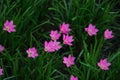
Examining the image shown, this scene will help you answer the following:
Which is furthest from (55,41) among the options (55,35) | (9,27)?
(9,27)

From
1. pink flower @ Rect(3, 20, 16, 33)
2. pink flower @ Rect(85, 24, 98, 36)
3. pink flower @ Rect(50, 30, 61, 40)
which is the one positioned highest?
pink flower @ Rect(3, 20, 16, 33)

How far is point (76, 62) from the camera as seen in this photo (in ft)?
7.55

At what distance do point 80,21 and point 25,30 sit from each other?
0.44 metres

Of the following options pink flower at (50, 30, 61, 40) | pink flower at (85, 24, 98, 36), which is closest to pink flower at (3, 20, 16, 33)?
pink flower at (50, 30, 61, 40)

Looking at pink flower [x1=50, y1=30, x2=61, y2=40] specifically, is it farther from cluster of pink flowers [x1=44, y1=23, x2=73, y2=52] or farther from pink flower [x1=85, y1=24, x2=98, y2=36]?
pink flower [x1=85, y1=24, x2=98, y2=36]

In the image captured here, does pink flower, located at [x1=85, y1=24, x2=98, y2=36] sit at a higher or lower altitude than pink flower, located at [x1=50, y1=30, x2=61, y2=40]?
lower

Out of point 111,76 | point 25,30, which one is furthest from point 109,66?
point 25,30

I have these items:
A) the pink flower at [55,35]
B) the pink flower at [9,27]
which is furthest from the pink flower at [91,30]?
the pink flower at [9,27]

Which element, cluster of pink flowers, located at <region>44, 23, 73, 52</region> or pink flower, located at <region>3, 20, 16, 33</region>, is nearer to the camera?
cluster of pink flowers, located at <region>44, 23, 73, 52</region>

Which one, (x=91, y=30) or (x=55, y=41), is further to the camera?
(x=91, y=30)

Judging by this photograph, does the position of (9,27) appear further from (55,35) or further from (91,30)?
(91,30)

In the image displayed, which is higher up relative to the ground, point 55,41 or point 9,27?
point 9,27

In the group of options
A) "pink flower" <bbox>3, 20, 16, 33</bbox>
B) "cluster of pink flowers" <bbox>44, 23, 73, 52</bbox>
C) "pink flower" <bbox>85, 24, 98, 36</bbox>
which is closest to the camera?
"cluster of pink flowers" <bbox>44, 23, 73, 52</bbox>

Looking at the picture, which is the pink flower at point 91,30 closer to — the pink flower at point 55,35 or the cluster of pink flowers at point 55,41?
the cluster of pink flowers at point 55,41
